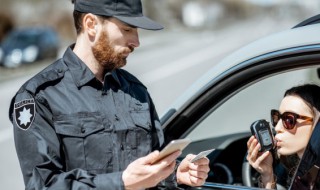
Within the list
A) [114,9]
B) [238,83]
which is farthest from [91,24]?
[238,83]

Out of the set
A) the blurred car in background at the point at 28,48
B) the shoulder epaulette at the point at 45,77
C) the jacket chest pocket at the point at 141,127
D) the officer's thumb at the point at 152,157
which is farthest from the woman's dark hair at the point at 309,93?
the blurred car in background at the point at 28,48

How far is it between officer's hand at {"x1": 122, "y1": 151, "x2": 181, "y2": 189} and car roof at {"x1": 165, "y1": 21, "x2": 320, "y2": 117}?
54cm

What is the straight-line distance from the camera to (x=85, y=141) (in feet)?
7.68

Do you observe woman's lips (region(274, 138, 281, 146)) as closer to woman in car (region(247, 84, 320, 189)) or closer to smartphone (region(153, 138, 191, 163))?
woman in car (region(247, 84, 320, 189))

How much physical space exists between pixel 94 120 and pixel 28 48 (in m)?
25.7

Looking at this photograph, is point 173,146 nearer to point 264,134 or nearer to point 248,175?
point 264,134

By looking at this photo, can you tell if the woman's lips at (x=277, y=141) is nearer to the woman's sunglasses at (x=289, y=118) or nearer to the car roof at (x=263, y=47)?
the woman's sunglasses at (x=289, y=118)

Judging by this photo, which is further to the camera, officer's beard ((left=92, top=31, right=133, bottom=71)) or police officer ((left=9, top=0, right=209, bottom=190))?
officer's beard ((left=92, top=31, right=133, bottom=71))

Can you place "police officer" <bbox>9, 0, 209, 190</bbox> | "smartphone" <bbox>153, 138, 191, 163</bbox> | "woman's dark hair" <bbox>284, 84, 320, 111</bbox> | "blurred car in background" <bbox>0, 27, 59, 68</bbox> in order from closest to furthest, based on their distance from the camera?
1. "smartphone" <bbox>153, 138, 191, 163</bbox>
2. "police officer" <bbox>9, 0, 209, 190</bbox>
3. "woman's dark hair" <bbox>284, 84, 320, 111</bbox>
4. "blurred car in background" <bbox>0, 27, 59, 68</bbox>

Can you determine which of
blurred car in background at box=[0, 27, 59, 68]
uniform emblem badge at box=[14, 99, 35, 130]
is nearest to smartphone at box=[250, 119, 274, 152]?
uniform emblem badge at box=[14, 99, 35, 130]

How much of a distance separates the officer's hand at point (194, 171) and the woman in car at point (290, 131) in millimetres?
313

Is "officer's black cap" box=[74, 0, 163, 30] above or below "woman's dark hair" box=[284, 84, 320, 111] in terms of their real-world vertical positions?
above

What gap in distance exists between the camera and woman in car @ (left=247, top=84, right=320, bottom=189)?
2484 millimetres

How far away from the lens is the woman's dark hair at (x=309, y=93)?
2.50m
